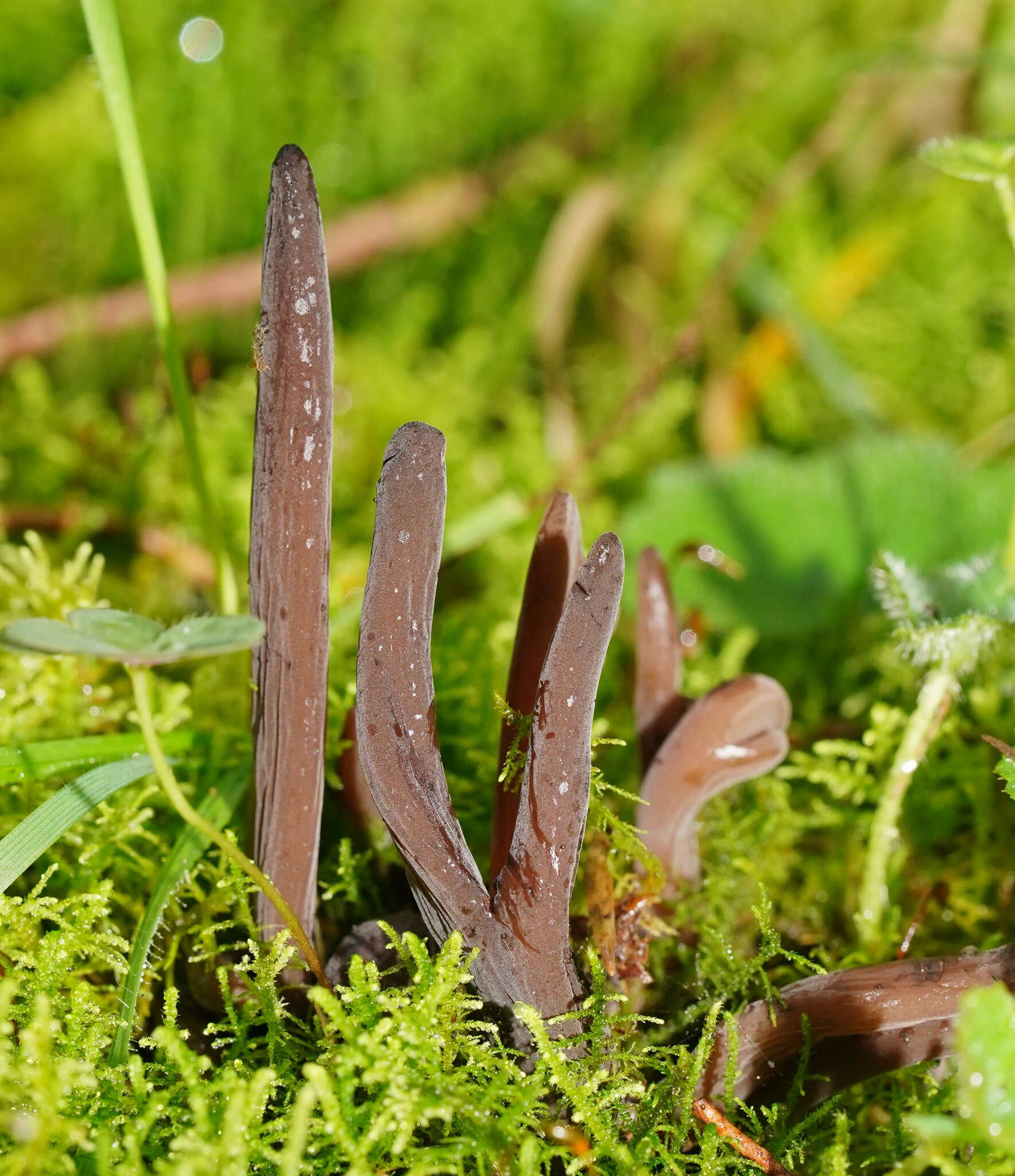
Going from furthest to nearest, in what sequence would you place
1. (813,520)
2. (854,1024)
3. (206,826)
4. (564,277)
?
(564,277)
(813,520)
(854,1024)
(206,826)

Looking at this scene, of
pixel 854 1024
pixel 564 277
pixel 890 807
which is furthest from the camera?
pixel 564 277

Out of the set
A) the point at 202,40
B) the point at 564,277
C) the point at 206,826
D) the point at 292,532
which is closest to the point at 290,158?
the point at 292,532

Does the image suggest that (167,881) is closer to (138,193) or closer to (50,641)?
(50,641)

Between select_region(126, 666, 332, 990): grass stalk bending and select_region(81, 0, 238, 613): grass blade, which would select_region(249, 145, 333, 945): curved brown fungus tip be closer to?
select_region(126, 666, 332, 990): grass stalk bending

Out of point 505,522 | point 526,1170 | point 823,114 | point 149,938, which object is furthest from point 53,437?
point 823,114

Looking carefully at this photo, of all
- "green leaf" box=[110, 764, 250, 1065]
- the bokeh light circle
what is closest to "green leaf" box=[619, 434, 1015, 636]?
"green leaf" box=[110, 764, 250, 1065]

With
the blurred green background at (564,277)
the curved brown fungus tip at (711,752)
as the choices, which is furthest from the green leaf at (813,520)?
the curved brown fungus tip at (711,752)
